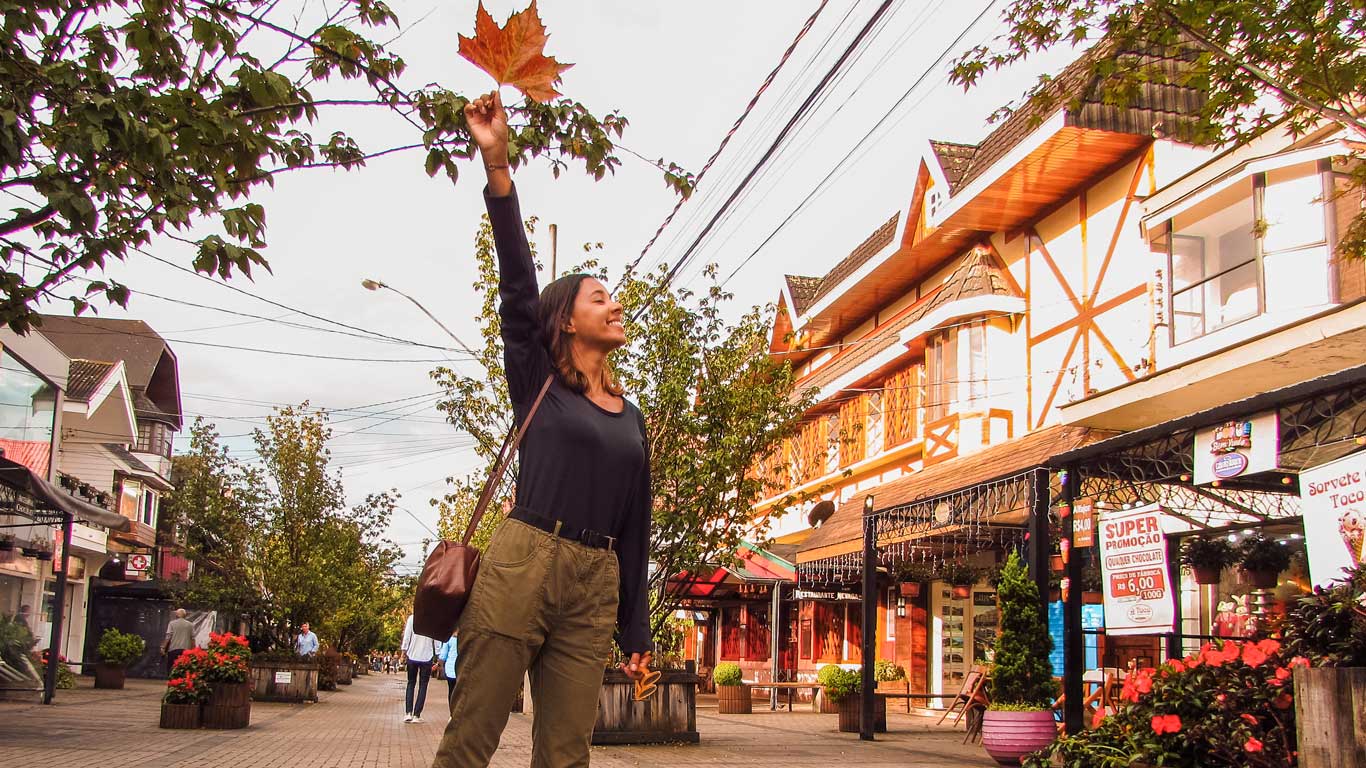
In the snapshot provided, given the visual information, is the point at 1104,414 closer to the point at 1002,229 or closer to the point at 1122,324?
the point at 1122,324

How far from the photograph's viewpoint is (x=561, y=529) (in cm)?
338

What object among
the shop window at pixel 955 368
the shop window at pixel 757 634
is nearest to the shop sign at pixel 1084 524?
the shop window at pixel 955 368

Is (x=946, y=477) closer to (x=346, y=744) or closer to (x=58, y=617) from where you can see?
(x=346, y=744)

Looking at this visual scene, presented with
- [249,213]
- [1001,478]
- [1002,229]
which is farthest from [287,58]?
[1002,229]

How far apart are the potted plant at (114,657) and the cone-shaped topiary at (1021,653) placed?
23.5 meters

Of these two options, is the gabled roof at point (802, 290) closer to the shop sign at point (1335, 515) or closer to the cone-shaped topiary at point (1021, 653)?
the cone-shaped topiary at point (1021, 653)

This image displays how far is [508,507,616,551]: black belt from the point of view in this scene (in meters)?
3.37

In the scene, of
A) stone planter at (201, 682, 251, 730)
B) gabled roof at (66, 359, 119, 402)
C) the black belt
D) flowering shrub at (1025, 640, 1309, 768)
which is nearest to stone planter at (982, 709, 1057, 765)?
flowering shrub at (1025, 640, 1309, 768)

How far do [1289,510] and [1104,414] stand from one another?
366cm

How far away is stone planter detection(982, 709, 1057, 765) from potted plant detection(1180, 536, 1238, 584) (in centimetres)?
268

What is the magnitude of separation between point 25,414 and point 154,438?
29.5 meters

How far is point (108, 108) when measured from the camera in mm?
5395

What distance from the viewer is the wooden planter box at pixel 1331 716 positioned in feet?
17.1

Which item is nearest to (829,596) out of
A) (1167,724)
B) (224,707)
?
(224,707)
